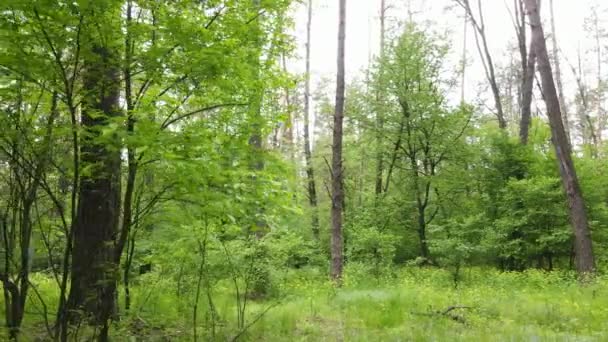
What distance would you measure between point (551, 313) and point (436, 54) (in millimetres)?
11739

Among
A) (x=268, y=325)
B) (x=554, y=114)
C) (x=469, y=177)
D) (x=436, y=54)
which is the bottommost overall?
(x=268, y=325)

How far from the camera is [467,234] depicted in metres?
13.4

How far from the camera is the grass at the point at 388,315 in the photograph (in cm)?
535

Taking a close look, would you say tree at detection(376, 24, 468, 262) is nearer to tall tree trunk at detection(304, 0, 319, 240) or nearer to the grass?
tall tree trunk at detection(304, 0, 319, 240)

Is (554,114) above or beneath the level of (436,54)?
beneath

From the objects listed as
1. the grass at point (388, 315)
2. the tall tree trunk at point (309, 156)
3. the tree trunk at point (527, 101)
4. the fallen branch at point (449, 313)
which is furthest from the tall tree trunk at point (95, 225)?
the tree trunk at point (527, 101)

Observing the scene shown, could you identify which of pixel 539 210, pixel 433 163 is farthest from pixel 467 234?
pixel 433 163

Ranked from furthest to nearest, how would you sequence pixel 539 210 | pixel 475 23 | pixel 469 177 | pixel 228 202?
pixel 475 23, pixel 469 177, pixel 539 210, pixel 228 202

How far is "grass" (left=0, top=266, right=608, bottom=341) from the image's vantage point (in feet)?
17.5

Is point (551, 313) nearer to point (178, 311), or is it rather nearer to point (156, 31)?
point (178, 311)

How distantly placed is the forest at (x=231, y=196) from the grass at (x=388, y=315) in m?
0.05

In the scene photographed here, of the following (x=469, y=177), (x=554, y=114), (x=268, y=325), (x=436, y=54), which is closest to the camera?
(x=268, y=325)

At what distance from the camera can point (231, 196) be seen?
3.82m

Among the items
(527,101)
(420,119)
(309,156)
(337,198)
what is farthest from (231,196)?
(309,156)
